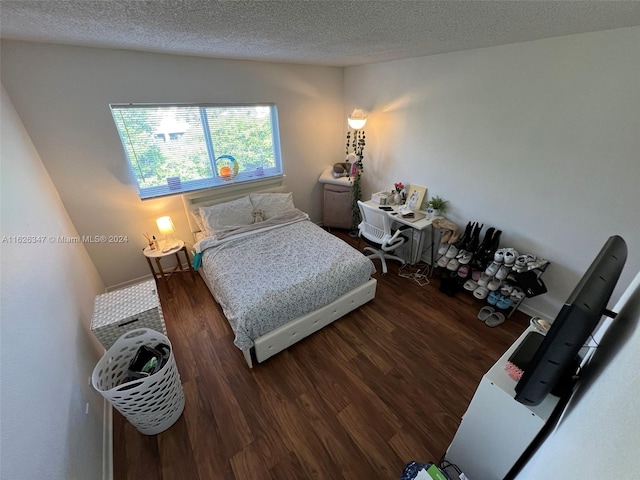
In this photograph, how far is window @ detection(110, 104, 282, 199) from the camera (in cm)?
257

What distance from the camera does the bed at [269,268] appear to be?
1.93 m

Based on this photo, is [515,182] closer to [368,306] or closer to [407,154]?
[407,154]

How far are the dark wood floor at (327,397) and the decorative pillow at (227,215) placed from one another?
0.91 meters

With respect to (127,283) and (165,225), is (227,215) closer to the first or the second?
(165,225)

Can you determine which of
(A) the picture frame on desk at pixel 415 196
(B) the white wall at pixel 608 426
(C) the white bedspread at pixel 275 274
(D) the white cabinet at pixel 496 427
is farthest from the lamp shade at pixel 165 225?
(B) the white wall at pixel 608 426

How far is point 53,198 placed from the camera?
2.15 m

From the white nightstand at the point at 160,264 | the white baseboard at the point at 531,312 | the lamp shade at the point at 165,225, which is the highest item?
the lamp shade at the point at 165,225

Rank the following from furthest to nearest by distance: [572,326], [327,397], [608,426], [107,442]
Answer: [327,397], [107,442], [572,326], [608,426]

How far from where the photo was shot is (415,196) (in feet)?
10.2

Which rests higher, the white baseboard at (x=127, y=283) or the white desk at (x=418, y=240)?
the white desk at (x=418, y=240)

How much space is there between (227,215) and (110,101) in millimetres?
1417

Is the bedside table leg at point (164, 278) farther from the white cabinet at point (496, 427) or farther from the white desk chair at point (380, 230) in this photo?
the white cabinet at point (496, 427)

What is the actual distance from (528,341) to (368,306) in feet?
4.79

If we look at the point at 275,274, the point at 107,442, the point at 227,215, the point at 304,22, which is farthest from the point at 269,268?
the point at 304,22
